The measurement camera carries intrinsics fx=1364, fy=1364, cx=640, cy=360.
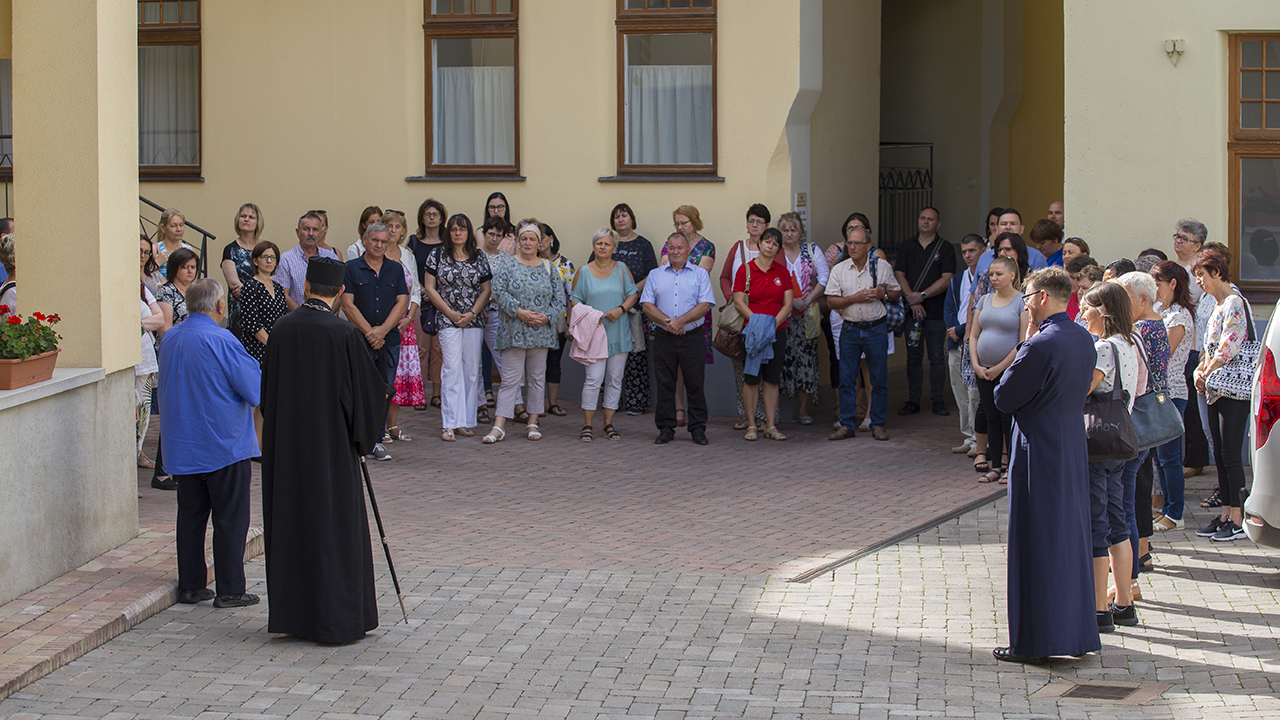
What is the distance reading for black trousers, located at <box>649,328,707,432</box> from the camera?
12148mm

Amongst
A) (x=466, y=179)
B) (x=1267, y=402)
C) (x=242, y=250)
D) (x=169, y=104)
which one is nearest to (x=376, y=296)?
(x=242, y=250)

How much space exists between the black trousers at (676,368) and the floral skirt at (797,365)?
0.93m

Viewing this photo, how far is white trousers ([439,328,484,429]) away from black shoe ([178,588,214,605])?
4798 millimetres

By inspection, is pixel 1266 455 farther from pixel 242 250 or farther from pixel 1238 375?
pixel 242 250

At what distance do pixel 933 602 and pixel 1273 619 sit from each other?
1657mm

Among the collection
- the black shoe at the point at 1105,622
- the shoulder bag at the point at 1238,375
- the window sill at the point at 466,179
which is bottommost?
the black shoe at the point at 1105,622

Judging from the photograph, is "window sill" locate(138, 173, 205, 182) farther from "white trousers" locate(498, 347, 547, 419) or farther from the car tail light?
the car tail light

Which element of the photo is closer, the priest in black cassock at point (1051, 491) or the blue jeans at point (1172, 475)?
the priest in black cassock at point (1051, 491)

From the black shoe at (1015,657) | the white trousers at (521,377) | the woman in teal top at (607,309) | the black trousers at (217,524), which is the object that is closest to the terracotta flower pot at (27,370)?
the black trousers at (217,524)

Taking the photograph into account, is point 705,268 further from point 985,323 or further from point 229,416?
point 229,416

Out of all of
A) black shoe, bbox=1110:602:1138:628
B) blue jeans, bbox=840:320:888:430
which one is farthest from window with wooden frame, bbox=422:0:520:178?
black shoe, bbox=1110:602:1138:628

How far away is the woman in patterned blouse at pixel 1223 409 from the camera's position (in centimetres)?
848

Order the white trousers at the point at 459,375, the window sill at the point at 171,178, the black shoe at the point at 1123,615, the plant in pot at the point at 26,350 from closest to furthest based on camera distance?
the black shoe at the point at 1123,615, the plant in pot at the point at 26,350, the white trousers at the point at 459,375, the window sill at the point at 171,178

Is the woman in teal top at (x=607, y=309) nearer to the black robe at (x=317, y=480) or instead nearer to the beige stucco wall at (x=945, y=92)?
the black robe at (x=317, y=480)
